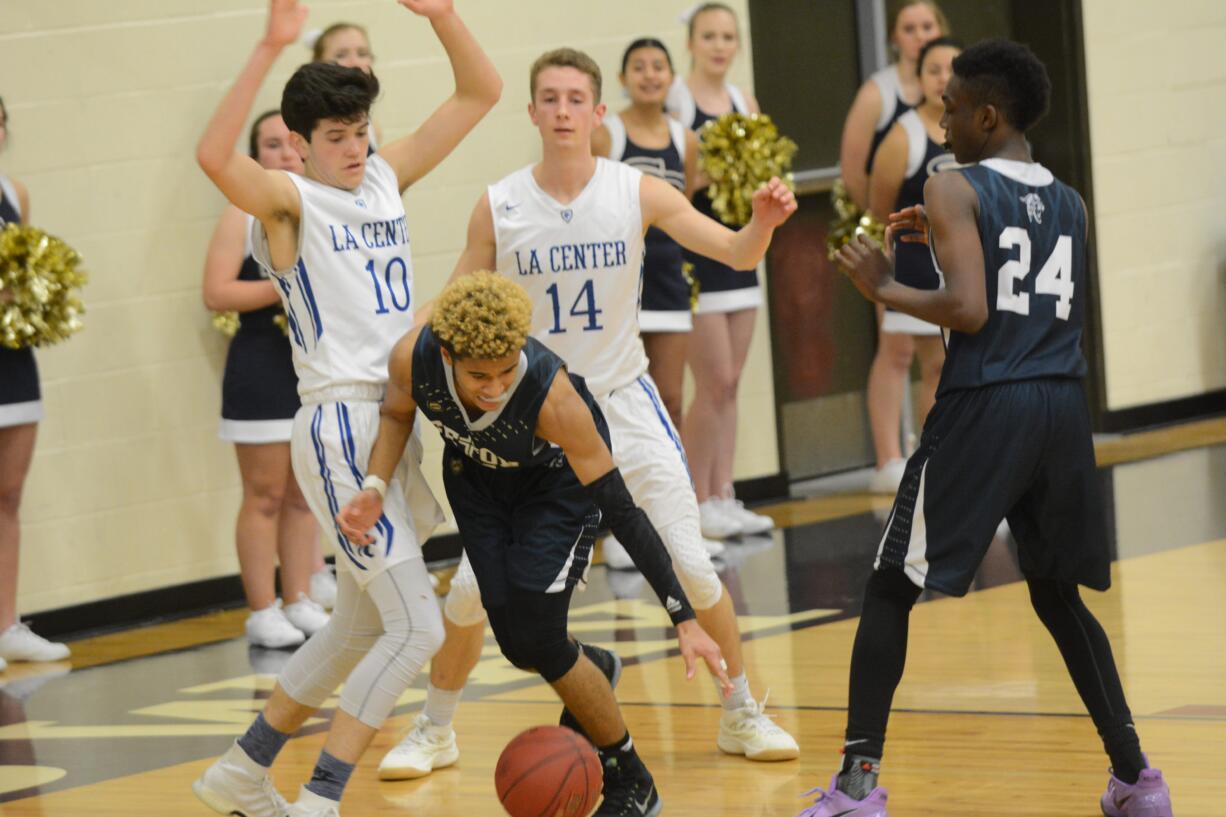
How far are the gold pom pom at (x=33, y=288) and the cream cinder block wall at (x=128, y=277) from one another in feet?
1.86

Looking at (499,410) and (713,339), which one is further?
(713,339)

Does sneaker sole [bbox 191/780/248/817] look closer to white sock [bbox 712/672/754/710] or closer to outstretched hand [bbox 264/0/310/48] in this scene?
white sock [bbox 712/672/754/710]

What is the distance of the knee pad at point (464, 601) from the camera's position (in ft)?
17.1

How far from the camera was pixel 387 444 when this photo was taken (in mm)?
4723

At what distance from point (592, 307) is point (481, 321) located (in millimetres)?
1171

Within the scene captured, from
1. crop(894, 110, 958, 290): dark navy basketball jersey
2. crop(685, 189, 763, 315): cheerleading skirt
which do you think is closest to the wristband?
crop(894, 110, 958, 290): dark navy basketball jersey

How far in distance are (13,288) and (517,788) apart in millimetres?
3549

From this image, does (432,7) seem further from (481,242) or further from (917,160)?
(917,160)

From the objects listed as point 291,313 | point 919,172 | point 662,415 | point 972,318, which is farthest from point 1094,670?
point 919,172

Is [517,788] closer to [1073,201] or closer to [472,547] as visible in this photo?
[472,547]

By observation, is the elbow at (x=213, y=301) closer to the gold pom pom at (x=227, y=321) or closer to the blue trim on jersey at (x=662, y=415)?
the gold pom pom at (x=227, y=321)

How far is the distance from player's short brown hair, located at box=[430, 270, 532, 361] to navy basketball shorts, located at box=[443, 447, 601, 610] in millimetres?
441

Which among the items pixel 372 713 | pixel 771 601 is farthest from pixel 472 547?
pixel 771 601

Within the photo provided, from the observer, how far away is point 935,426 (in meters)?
4.42
